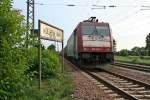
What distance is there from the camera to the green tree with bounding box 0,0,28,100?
822 centimetres

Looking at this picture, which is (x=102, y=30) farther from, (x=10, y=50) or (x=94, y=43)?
(x=10, y=50)

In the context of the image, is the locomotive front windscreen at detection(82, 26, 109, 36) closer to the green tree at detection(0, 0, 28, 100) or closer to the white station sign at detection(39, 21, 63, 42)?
the white station sign at detection(39, 21, 63, 42)

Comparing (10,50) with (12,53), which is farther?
(12,53)

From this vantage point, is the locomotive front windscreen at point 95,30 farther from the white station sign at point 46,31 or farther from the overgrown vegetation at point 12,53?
the overgrown vegetation at point 12,53

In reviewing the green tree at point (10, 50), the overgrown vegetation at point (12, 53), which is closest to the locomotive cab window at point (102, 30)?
the overgrown vegetation at point (12, 53)

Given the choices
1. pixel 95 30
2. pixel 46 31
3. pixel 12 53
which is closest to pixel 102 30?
pixel 95 30

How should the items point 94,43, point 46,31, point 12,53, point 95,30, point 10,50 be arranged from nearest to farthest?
point 10,50 < point 12,53 < point 46,31 < point 94,43 < point 95,30

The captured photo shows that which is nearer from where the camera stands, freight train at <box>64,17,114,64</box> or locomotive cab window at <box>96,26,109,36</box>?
freight train at <box>64,17,114,64</box>

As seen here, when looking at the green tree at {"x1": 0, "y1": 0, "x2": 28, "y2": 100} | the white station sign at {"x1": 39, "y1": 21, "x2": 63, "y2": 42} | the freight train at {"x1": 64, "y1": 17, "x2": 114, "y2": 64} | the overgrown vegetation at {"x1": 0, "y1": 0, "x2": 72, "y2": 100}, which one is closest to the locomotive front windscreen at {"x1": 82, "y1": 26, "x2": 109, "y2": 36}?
the freight train at {"x1": 64, "y1": 17, "x2": 114, "y2": 64}

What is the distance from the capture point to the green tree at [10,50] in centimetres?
822

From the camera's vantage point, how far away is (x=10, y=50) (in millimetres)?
8383

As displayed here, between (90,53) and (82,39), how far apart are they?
118 centimetres

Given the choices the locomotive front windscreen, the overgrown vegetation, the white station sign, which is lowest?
the overgrown vegetation

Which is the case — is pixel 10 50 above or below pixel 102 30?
below
